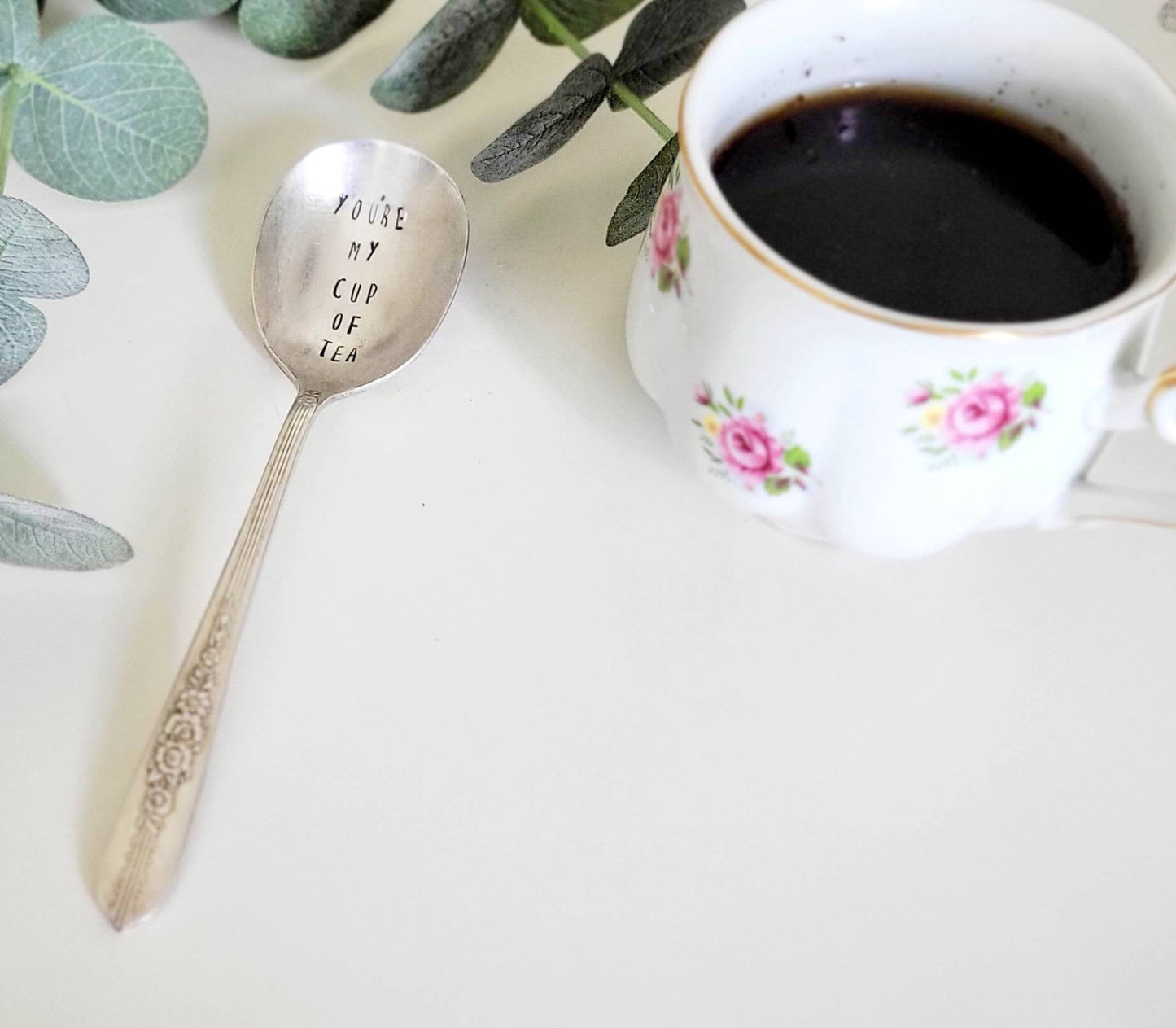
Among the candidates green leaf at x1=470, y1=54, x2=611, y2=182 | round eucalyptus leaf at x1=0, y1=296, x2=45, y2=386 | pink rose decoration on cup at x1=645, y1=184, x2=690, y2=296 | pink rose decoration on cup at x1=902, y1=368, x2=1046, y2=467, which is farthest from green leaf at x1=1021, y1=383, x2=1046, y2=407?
round eucalyptus leaf at x1=0, y1=296, x2=45, y2=386

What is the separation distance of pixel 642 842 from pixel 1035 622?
0.17m

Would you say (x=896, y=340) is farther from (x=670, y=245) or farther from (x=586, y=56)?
(x=586, y=56)

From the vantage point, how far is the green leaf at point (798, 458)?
35 cm

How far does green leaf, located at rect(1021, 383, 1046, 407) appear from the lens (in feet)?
1.06

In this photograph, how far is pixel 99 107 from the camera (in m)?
0.46

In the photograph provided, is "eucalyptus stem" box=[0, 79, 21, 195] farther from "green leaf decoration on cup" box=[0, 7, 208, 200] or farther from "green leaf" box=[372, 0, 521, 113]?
"green leaf" box=[372, 0, 521, 113]

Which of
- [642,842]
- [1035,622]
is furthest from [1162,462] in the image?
[642,842]

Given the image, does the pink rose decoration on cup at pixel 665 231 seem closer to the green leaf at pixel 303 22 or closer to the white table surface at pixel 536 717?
the white table surface at pixel 536 717

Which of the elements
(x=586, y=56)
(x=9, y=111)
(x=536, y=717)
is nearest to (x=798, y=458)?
(x=536, y=717)

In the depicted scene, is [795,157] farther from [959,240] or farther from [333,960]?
[333,960]

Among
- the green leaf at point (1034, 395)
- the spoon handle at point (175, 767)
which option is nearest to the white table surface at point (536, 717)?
the spoon handle at point (175, 767)

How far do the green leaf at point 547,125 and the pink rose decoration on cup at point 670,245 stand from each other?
89mm

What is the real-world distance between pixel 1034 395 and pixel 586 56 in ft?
0.85

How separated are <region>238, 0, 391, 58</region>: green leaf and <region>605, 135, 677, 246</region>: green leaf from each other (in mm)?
161
